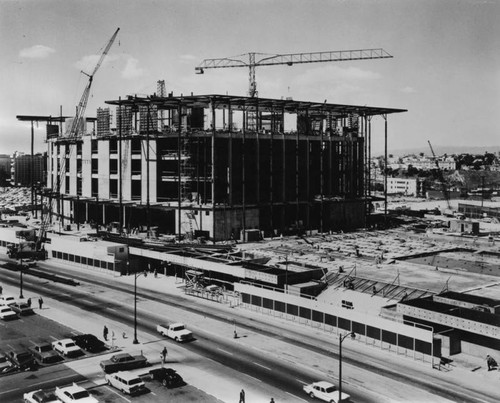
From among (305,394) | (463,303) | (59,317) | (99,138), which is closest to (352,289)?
(463,303)

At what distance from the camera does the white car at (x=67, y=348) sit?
54.7m

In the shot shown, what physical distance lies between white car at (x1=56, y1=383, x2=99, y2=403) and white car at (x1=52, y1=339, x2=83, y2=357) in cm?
1120

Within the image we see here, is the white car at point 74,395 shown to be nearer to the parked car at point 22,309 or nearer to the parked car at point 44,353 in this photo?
the parked car at point 44,353

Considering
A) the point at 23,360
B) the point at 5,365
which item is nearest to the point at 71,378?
the point at 23,360

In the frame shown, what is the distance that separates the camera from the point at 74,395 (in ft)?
139

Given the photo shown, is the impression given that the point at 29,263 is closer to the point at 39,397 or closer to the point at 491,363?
the point at 39,397

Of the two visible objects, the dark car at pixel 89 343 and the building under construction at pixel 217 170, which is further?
the building under construction at pixel 217 170

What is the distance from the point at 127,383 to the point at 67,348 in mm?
12552

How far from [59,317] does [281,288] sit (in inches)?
1109

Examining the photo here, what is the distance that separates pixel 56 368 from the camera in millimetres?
51750

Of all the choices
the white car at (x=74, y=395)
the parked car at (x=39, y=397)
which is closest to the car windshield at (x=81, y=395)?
the white car at (x=74, y=395)

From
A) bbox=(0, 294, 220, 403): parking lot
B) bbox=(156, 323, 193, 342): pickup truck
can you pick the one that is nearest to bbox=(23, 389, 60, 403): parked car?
bbox=(0, 294, 220, 403): parking lot

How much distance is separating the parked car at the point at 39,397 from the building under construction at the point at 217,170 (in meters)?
78.8

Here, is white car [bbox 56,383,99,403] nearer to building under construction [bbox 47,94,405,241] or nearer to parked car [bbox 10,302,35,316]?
parked car [bbox 10,302,35,316]
